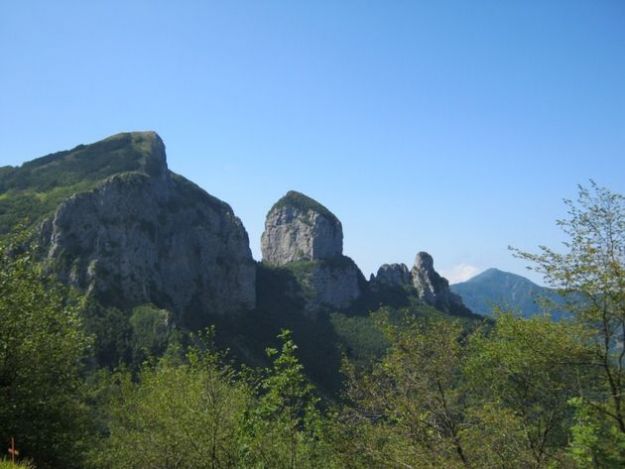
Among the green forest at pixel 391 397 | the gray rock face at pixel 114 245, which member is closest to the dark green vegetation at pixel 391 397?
the green forest at pixel 391 397

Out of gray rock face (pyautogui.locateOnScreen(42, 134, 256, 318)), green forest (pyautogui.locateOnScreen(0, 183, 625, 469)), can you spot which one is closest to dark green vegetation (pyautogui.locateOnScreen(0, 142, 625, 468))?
green forest (pyautogui.locateOnScreen(0, 183, 625, 469))

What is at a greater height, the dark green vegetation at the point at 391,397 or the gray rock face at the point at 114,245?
the gray rock face at the point at 114,245

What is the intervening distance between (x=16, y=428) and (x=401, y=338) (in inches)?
642

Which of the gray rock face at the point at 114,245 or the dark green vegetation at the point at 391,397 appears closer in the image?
the dark green vegetation at the point at 391,397

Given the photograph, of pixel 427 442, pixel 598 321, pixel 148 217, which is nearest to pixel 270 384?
pixel 427 442

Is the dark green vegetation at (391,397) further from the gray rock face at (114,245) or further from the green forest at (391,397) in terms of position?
the gray rock face at (114,245)

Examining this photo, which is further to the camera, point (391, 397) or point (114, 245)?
point (114, 245)

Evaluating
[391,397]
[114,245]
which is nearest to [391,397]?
[391,397]

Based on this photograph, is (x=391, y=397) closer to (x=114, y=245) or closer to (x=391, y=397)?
(x=391, y=397)

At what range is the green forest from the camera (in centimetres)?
1700

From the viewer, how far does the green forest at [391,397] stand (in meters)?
17.0

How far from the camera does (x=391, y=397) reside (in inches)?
710

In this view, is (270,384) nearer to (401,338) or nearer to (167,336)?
(401,338)

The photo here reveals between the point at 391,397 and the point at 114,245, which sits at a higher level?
the point at 114,245
